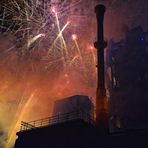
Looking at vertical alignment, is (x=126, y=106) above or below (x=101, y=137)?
above

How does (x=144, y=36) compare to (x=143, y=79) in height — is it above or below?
above

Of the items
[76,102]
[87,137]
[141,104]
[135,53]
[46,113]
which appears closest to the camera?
[87,137]

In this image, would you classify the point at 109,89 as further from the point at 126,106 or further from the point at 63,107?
the point at 63,107

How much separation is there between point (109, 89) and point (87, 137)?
18660 mm

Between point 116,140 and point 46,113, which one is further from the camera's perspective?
point 46,113

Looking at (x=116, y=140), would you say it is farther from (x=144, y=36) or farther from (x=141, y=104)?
(x=144, y=36)

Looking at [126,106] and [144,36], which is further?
[144,36]

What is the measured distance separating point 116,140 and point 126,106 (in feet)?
43.1

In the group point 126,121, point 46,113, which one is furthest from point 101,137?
point 46,113

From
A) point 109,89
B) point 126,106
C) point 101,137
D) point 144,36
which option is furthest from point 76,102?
point 101,137

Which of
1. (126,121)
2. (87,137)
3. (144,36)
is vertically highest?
(144,36)

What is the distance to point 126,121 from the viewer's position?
111 feet

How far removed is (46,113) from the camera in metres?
50.0

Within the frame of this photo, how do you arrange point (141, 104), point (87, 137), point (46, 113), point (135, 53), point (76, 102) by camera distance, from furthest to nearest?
point (46, 113) < point (76, 102) < point (135, 53) < point (141, 104) < point (87, 137)
